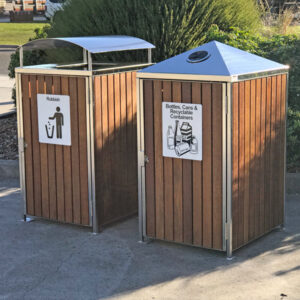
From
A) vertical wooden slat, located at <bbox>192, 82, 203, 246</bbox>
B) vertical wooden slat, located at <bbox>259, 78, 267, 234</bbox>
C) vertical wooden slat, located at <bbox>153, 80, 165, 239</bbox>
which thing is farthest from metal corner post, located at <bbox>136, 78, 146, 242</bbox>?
vertical wooden slat, located at <bbox>259, 78, 267, 234</bbox>

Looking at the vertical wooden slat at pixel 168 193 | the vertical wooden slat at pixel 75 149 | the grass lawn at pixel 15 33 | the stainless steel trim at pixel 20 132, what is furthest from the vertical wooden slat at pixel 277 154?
the grass lawn at pixel 15 33

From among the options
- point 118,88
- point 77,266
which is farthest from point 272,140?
point 77,266

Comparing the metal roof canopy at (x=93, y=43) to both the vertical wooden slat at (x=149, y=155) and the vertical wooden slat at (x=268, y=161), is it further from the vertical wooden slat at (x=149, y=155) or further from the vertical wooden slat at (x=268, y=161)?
the vertical wooden slat at (x=268, y=161)

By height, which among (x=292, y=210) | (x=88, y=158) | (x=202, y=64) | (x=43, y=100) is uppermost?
(x=202, y=64)

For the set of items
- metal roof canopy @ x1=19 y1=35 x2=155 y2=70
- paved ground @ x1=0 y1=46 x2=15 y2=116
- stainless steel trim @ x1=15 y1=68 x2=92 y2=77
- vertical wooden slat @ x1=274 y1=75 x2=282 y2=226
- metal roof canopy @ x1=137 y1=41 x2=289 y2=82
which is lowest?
paved ground @ x1=0 y1=46 x2=15 y2=116

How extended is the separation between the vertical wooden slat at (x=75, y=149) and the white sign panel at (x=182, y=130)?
1.03 m

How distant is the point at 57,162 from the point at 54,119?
437 millimetres

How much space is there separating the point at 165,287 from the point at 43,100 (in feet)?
8.03

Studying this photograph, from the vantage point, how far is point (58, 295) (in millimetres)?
5293

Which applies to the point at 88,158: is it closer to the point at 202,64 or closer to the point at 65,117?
the point at 65,117

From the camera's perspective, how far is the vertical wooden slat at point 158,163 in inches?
240

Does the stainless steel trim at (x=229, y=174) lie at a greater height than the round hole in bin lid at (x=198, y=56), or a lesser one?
lesser

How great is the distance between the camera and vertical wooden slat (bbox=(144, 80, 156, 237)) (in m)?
6.16

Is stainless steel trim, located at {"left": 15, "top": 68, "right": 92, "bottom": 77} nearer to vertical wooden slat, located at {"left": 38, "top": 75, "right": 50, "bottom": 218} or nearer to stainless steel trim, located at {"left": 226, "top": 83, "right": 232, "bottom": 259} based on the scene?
vertical wooden slat, located at {"left": 38, "top": 75, "right": 50, "bottom": 218}
